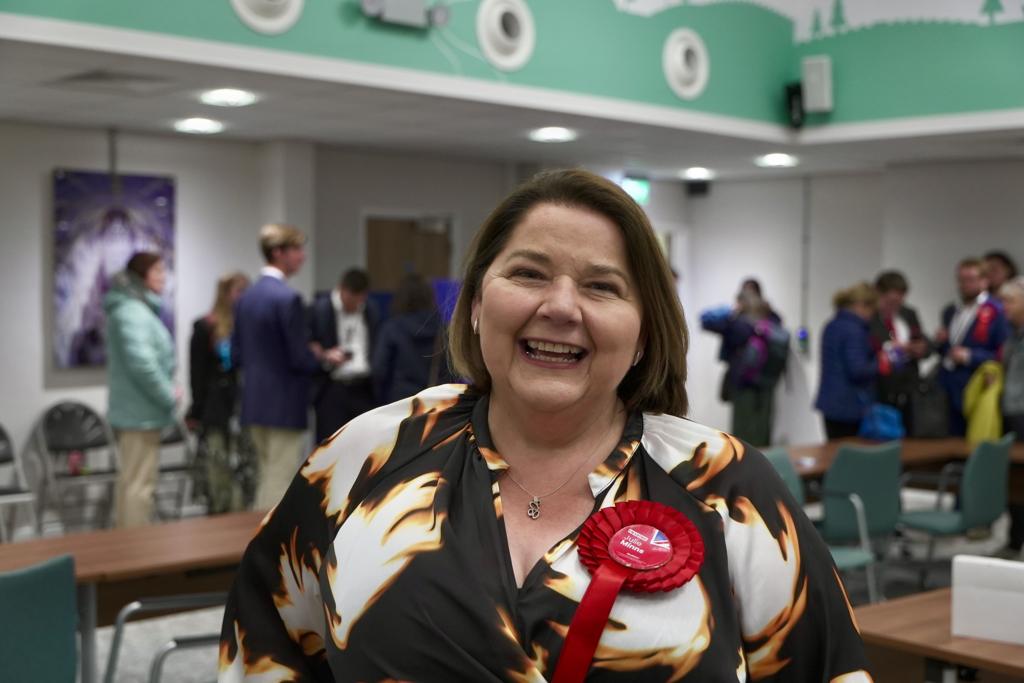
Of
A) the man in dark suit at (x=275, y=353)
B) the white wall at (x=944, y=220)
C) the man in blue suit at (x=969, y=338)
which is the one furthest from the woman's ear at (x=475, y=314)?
the white wall at (x=944, y=220)

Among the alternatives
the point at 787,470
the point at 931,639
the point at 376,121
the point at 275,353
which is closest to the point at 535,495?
the point at 931,639

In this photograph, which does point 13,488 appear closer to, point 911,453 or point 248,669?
point 911,453

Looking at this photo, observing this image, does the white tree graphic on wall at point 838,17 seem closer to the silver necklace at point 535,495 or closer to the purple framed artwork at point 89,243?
the purple framed artwork at point 89,243

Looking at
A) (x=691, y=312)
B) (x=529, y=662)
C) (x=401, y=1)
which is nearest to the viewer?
(x=529, y=662)

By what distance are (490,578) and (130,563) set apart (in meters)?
2.68

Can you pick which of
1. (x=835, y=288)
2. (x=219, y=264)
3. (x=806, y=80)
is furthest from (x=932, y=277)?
(x=219, y=264)

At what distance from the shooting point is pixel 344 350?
8.13 meters

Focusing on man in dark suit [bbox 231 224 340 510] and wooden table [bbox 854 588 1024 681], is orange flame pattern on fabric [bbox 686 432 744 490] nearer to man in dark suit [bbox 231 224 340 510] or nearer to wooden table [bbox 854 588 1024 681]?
wooden table [bbox 854 588 1024 681]

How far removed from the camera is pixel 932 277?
1187 centimetres

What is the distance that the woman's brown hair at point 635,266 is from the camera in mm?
1760

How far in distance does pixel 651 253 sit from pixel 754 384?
7698 millimetres

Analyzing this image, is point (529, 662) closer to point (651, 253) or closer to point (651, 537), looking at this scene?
point (651, 537)

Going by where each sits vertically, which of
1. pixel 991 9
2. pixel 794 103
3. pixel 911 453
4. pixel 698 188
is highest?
pixel 991 9

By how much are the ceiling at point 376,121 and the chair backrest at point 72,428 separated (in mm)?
1978
